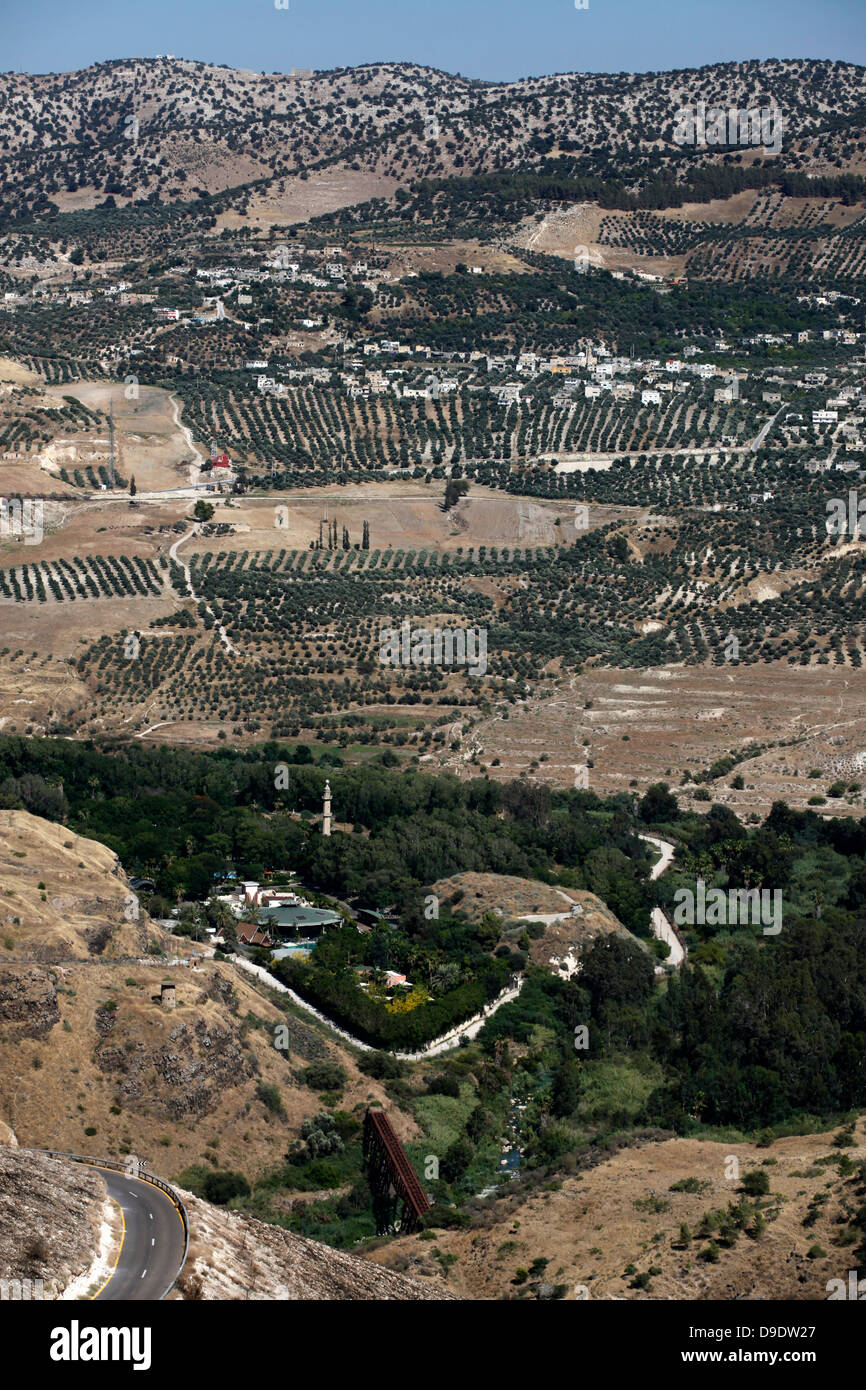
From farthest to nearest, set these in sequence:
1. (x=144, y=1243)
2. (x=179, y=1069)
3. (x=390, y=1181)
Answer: (x=179, y=1069)
(x=390, y=1181)
(x=144, y=1243)

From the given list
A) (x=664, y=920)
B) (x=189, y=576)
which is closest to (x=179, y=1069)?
(x=664, y=920)

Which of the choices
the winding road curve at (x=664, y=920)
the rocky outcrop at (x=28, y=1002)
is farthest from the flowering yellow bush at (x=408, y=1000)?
the rocky outcrop at (x=28, y=1002)

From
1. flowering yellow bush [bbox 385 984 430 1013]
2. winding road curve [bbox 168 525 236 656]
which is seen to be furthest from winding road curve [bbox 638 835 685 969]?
winding road curve [bbox 168 525 236 656]

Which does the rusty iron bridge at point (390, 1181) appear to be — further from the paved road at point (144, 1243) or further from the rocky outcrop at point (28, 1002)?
the rocky outcrop at point (28, 1002)

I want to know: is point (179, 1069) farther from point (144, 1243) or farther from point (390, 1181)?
point (144, 1243)

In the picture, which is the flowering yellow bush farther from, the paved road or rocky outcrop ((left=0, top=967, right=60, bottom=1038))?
the paved road

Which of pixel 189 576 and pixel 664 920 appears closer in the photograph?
pixel 664 920
